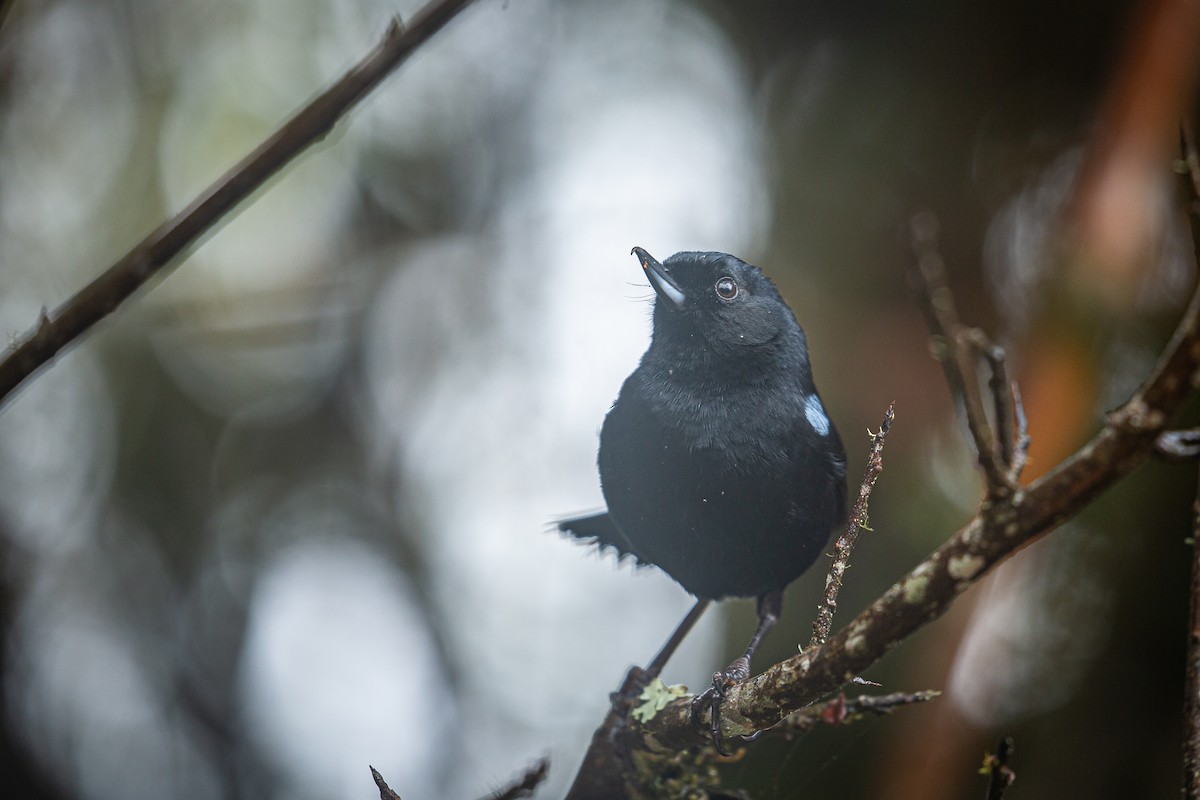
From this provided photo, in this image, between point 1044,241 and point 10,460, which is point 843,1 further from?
point 10,460

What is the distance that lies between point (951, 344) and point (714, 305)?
1013mm

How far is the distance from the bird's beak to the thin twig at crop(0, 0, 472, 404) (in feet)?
2.30

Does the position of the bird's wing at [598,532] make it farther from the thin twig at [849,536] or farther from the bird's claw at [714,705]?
the thin twig at [849,536]

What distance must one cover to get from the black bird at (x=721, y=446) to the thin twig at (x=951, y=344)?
715 mm

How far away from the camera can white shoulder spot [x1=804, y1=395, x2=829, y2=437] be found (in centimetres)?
220

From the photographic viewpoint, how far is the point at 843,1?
12.6ft

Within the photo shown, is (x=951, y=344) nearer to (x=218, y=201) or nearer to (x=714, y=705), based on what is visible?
(x=714, y=705)

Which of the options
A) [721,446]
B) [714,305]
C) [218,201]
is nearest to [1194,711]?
[721,446]

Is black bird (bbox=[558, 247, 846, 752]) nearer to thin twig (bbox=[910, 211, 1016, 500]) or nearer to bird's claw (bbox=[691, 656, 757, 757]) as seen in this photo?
bird's claw (bbox=[691, 656, 757, 757])

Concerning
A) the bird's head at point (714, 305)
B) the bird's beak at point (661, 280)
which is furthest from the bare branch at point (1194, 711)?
the bird's beak at point (661, 280)

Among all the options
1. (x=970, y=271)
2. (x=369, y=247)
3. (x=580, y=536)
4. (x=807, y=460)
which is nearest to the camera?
(x=807, y=460)

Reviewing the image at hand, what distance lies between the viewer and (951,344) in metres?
1.24

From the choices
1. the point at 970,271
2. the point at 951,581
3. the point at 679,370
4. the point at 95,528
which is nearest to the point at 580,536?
the point at 679,370

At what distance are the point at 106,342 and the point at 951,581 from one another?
4.65 metres
